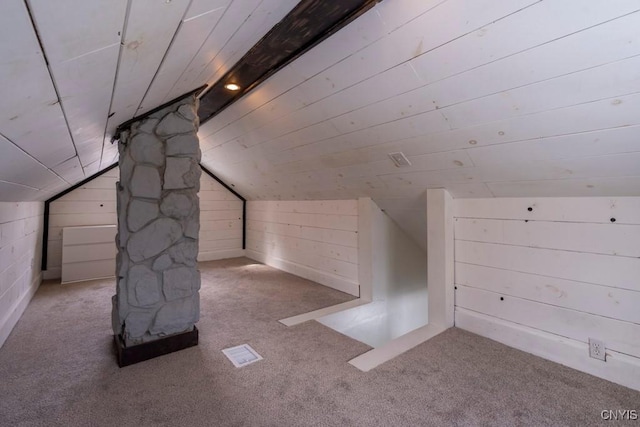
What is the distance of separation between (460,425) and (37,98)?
2.16 meters

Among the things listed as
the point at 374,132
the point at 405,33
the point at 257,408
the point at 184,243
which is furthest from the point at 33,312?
the point at 405,33

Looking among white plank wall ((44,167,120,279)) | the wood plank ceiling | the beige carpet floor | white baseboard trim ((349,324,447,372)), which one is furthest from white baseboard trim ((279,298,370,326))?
white plank wall ((44,167,120,279))

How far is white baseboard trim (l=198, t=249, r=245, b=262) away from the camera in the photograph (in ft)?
18.3

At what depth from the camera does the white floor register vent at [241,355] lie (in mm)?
2087

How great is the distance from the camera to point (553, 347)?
6.82 feet

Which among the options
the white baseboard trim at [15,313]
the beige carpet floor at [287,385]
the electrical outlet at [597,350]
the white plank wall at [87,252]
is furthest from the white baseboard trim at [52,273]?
the electrical outlet at [597,350]

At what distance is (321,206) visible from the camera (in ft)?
13.3

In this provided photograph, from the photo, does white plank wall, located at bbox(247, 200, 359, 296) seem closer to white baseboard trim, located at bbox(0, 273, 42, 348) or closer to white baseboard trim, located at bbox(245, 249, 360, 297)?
white baseboard trim, located at bbox(245, 249, 360, 297)

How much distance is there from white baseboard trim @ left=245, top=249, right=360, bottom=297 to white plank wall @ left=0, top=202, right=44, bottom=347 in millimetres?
2945

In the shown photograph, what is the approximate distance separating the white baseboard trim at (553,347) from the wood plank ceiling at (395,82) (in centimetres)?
98

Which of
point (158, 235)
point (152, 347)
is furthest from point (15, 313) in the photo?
point (158, 235)

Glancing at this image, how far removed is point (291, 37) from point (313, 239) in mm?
2893

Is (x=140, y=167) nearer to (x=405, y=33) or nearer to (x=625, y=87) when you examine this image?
(x=405, y=33)

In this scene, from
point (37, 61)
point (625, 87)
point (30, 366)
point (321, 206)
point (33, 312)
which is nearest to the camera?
point (37, 61)
